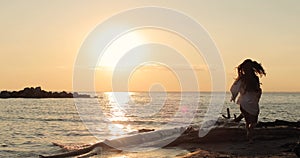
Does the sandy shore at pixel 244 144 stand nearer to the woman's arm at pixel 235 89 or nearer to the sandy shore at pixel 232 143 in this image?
the sandy shore at pixel 232 143

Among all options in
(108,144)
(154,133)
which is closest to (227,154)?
(108,144)

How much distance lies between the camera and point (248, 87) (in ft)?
46.0

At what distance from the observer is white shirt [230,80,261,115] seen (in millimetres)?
13969

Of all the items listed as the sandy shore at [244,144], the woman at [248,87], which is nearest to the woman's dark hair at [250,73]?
the woman at [248,87]

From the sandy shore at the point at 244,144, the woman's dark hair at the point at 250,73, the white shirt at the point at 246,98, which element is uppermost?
the woman's dark hair at the point at 250,73

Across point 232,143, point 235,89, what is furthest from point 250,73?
point 232,143

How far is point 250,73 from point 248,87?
1.48ft

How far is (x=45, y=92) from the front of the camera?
577 ft

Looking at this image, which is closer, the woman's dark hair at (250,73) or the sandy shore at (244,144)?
the sandy shore at (244,144)

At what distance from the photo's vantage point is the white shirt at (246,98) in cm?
1397

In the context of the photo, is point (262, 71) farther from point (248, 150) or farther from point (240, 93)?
point (248, 150)

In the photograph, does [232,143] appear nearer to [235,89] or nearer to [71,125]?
[235,89]

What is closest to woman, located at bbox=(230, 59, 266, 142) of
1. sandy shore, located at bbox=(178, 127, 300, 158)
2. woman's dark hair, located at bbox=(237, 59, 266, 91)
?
woman's dark hair, located at bbox=(237, 59, 266, 91)

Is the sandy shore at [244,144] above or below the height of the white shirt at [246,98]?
below
